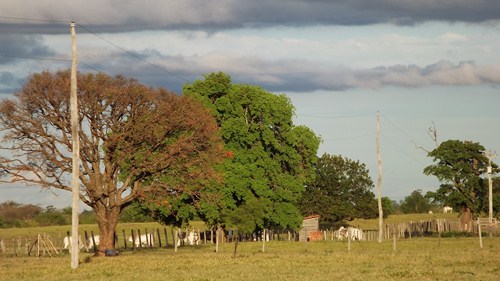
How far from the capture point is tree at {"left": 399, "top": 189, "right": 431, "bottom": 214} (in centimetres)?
18538

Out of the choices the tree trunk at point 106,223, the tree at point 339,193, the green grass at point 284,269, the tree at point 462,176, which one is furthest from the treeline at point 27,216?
the green grass at point 284,269

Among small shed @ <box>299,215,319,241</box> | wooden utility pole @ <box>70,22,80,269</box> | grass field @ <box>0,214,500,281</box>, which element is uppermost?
wooden utility pole @ <box>70,22,80,269</box>

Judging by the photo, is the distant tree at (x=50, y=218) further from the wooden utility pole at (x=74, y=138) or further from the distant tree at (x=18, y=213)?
the wooden utility pole at (x=74, y=138)

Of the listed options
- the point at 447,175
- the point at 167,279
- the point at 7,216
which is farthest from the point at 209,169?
the point at 7,216

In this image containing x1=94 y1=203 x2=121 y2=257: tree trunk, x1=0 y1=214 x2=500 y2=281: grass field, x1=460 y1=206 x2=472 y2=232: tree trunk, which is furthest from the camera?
x1=460 y1=206 x2=472 y2=232: tree trunk

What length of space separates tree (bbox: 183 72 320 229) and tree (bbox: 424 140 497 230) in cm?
2207

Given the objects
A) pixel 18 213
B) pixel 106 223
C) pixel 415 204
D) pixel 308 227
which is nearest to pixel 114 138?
pixel 106 223

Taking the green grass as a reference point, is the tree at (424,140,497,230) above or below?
above

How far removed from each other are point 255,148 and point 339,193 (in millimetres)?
33232

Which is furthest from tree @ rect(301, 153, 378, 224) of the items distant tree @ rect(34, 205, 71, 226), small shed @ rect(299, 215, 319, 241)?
distant tree @ rect(34, 205, 71, 226)

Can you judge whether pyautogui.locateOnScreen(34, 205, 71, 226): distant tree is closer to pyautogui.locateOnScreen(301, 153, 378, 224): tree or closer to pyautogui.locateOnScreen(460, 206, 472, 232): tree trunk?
pyautogui.locateOnScreen(301, 153, 378, 224): tree

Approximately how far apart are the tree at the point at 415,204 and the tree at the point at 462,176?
8078 centimetres

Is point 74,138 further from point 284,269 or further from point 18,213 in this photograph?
point 18,213

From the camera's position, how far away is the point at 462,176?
4063 inches
